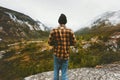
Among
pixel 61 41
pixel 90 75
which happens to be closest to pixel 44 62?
pixel 90 75

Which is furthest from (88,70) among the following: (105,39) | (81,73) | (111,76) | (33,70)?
(105,39)

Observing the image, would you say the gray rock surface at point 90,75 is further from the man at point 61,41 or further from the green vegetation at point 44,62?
the green vegetation at point 44,62

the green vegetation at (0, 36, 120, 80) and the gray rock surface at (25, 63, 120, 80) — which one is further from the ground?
the gray rock surface at (25, 63, 120, 80)

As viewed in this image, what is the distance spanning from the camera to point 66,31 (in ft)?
51.3

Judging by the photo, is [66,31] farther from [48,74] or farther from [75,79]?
[48,74]

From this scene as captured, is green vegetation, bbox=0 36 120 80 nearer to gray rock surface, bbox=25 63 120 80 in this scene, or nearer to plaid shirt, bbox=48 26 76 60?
gray rock surface, bbox=25 63 120 80

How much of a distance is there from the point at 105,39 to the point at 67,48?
108974mm

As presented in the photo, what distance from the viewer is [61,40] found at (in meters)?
15.6

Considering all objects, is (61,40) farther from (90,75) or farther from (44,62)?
(44,62)

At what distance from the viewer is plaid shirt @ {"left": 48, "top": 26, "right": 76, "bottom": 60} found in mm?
15453

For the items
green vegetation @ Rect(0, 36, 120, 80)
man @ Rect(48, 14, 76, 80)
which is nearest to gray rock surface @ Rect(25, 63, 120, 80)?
man @ Rect(48, 14, 76, 80)

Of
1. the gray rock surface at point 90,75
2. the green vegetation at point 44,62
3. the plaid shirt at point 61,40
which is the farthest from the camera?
the green vegetation at point 44,62

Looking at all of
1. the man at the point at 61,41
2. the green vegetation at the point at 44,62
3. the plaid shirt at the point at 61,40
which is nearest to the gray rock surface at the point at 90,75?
the man at the point at 61,41

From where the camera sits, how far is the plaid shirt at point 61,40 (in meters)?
15.5
